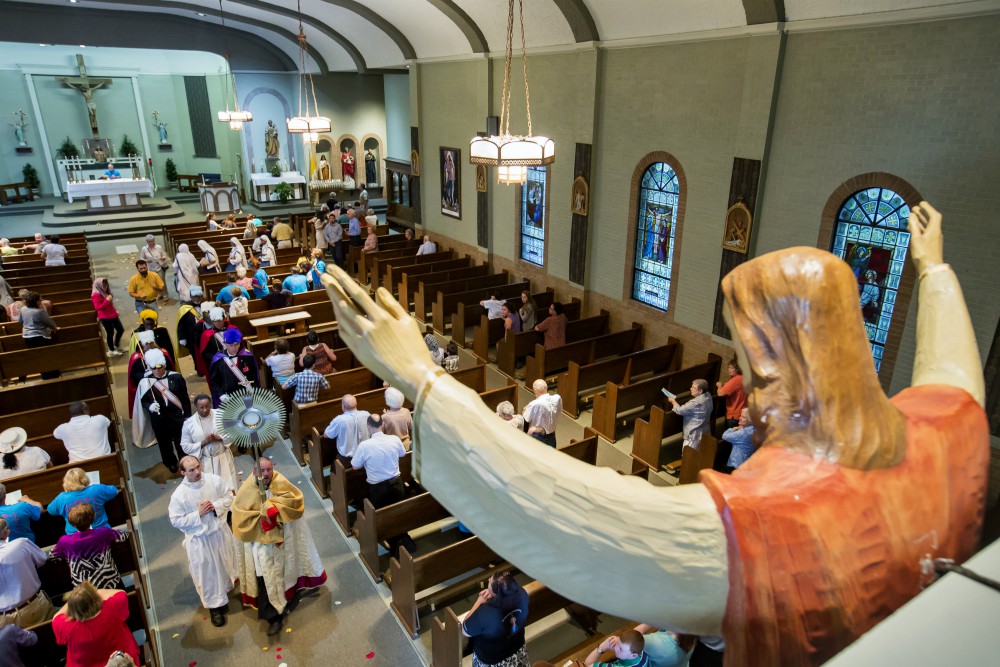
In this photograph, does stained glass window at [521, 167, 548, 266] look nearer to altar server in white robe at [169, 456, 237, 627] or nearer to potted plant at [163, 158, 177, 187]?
altar server in white robe at [169, 456, 237, 627]

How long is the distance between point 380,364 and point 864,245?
777cm

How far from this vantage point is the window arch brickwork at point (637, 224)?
9.50 meters

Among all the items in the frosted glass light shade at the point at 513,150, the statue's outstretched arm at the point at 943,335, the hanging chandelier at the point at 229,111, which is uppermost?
the hanging chandelier at the point at 229,111

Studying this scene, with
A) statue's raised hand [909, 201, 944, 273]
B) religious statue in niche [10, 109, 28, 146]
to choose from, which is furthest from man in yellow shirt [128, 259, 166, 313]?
religious statue in niche [10, 109, 28, 146]

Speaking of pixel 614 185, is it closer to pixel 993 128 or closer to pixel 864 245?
pixel 864 245

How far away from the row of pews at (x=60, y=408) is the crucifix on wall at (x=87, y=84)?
41.3ft

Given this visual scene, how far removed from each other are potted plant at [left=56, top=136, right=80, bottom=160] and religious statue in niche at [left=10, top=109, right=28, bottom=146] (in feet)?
3.61

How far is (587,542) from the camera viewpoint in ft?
3.75

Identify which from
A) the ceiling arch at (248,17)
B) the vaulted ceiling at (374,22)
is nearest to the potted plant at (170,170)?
the vaulted ceiling at (374,22)

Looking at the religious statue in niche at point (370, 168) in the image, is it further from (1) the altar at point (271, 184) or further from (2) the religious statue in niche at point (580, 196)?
(2) the religious statue in niche at point (580, 196)

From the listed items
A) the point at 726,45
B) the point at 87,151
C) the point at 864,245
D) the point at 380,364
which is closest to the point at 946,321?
the point at 380,364

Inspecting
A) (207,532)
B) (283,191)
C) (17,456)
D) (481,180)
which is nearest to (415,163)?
(481,180)

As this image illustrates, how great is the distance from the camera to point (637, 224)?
10484mm

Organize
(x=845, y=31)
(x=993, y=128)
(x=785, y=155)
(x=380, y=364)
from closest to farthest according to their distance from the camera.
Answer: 1. (x=380, y=364)
2. (x=993, y=128)
3. (x=845, y=31)
4. (x=785, y=155)
